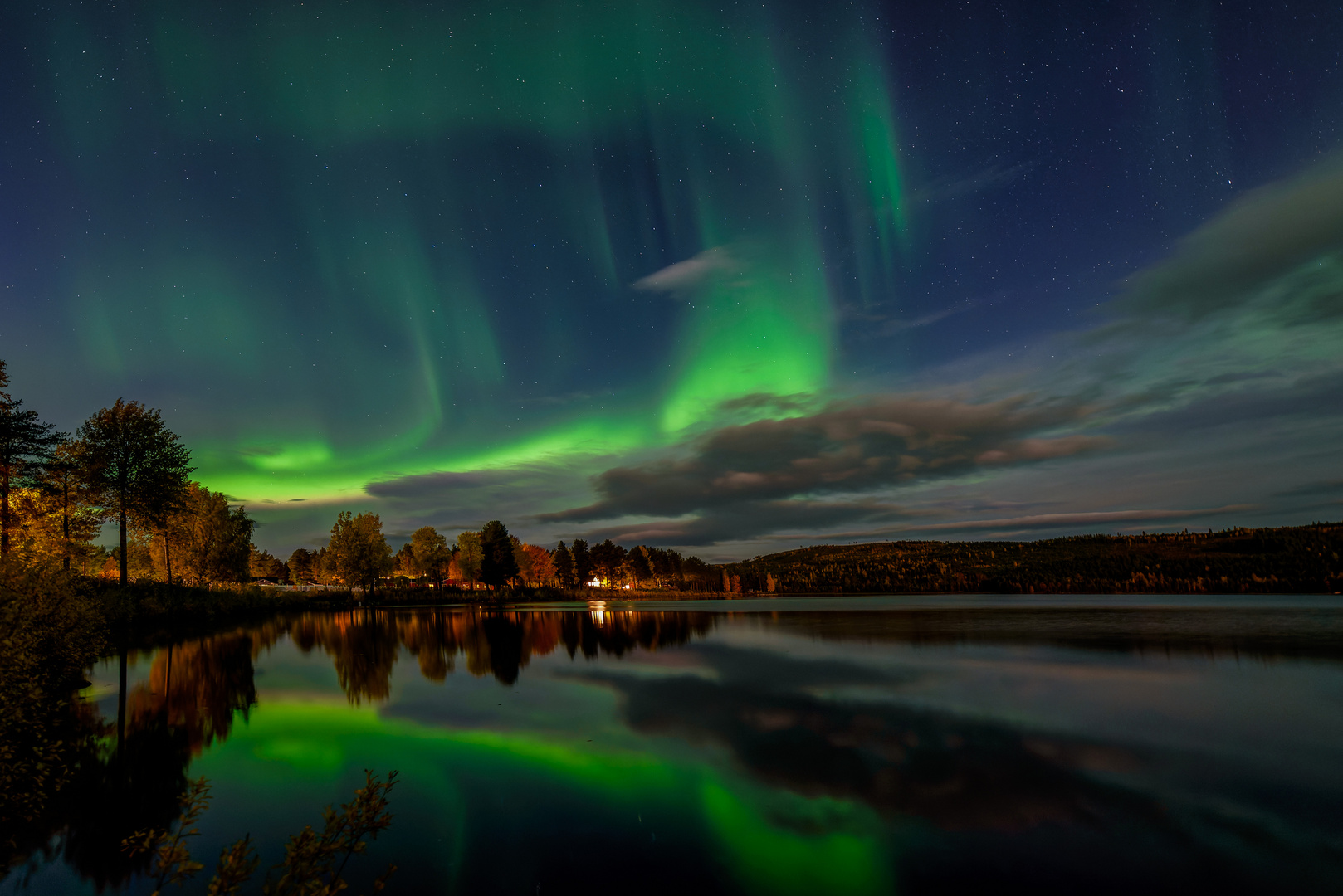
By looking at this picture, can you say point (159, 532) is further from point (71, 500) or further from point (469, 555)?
point (469, 555)

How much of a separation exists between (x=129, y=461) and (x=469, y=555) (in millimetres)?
74907

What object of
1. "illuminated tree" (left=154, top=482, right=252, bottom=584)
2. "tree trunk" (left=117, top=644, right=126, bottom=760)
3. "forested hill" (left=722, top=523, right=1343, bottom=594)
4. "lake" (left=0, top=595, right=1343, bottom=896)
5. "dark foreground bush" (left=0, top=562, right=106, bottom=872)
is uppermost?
"illuminated tree" (left=154, top=482, right=252, bottom=584)

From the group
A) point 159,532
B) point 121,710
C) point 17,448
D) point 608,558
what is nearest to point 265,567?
point 608,558

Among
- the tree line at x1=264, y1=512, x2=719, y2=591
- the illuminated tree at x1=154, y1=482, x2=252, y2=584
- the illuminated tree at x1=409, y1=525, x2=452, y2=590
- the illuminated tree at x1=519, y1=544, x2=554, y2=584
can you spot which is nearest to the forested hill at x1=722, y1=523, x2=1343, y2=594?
the tree line at x1=264, y1=512, x2=719, y2=591

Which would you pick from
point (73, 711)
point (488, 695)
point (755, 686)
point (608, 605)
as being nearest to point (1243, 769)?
point (755, 686)

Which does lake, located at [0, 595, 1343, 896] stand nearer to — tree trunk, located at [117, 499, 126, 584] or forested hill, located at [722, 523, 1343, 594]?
tree trunk, located at [117, 499, 126, 584]

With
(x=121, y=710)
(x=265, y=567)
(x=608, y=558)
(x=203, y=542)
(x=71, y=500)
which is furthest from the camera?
(x=265, y=567)

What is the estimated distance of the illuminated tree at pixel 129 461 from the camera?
46.5 meters

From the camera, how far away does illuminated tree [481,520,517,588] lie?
103m

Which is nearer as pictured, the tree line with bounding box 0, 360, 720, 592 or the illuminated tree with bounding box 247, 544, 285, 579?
the tree line with bounding box 0, 360, 720, 592

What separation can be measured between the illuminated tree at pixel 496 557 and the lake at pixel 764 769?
238ft

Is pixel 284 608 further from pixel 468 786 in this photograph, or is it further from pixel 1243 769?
pixel 1243 769

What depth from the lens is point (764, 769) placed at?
1398 centimetres

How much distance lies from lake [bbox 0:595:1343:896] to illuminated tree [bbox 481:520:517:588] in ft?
238
